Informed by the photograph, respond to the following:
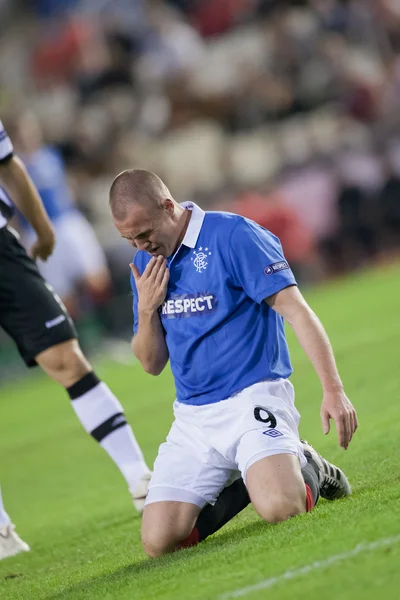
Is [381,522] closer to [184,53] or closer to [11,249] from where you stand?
[11,249]

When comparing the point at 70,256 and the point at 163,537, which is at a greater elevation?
the point at 163,537

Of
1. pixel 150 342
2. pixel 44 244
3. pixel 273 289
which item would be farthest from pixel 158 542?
pixel 44 244

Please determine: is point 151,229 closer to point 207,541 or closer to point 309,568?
point 207,541

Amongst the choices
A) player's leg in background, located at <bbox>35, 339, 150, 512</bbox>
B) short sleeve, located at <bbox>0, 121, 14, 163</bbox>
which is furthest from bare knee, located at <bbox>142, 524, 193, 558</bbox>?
short sleeve, located at <bbox>0, 121, 14, 163</bbox>

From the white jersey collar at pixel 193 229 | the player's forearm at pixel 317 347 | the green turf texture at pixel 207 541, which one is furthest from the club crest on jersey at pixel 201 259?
the green turf texture at pixel 207 541

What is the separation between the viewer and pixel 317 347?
4336 millimetres

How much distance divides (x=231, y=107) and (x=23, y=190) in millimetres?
12544

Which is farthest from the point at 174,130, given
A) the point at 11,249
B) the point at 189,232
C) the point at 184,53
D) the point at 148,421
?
the point at 189,232

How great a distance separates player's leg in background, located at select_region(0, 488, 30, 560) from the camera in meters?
5.66

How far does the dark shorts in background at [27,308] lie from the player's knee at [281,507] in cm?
190

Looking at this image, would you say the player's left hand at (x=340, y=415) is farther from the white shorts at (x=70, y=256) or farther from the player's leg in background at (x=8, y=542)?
the white shorts at (x=70, y=256)

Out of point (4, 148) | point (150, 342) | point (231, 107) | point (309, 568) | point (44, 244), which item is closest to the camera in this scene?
point (309, 568)

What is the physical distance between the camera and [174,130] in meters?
17.9

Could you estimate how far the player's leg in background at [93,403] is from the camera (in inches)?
232
